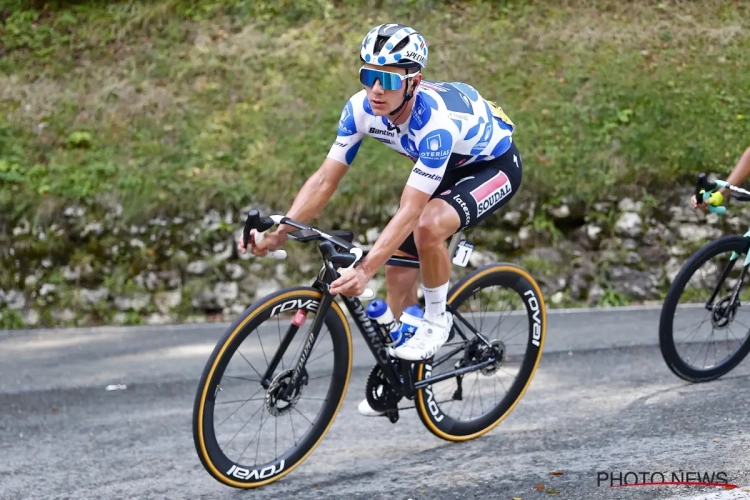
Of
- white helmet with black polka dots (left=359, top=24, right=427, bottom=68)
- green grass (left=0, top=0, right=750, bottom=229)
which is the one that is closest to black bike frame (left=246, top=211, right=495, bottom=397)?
white helmet with black polka dots (left=359, top=24, right=427, bottom=68)

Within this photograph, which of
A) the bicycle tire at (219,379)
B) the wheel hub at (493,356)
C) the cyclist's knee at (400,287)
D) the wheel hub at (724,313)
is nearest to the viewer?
the bicycle tire at (219,379)

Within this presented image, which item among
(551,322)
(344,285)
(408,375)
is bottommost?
(551,322)

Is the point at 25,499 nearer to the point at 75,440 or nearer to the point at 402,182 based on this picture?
the point at 75,440

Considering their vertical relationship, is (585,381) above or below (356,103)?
below

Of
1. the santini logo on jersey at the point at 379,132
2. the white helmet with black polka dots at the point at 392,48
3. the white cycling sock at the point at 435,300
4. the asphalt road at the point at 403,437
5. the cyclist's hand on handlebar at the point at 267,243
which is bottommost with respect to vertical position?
the asphalt road at the point at 403,437

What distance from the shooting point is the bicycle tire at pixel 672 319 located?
554 cm

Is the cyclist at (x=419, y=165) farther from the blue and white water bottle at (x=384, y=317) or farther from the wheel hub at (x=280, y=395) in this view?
the wheel hub at (x=280, y=395)

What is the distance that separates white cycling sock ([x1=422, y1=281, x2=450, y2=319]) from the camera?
458 centimetres

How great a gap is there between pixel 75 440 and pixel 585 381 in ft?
11.1

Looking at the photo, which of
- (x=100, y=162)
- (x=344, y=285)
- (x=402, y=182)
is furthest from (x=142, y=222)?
(x=344, y=285)

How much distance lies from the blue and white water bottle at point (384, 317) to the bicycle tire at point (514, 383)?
0.25 metres

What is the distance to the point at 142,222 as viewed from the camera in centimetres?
935

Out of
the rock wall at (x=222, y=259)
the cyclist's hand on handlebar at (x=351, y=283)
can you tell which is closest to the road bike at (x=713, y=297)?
the cyclist's hand on handlebar at (x=351, y=283)

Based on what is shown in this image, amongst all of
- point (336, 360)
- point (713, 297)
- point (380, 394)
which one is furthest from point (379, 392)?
point (713, 297)
